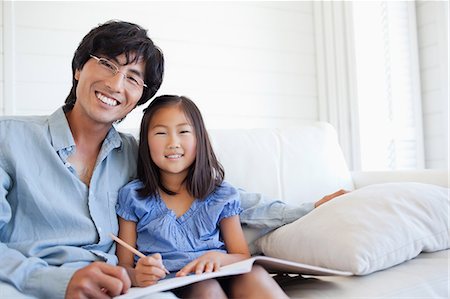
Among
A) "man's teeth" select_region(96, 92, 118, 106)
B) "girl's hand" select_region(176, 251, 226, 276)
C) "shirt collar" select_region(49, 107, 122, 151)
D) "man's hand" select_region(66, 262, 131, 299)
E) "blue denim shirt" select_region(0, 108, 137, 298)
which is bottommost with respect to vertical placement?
"girl's hand" select_region(176, 251, 226, 276)

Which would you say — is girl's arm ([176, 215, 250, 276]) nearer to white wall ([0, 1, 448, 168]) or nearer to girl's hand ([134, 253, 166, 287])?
girl's hand ([134, 253, 166, 287])

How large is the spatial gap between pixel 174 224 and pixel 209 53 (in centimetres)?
170

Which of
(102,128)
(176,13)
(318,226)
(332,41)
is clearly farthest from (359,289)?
(332,41)

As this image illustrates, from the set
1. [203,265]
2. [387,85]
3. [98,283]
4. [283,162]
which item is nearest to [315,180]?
[283,162]

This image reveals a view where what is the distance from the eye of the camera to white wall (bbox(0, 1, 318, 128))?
2.50 metres

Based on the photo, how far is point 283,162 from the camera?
168 cm

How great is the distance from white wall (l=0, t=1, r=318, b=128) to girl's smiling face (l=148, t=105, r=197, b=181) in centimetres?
129

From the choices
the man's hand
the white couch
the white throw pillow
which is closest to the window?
the white couch

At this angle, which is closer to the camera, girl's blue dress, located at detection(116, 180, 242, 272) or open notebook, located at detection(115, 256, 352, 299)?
open notebook, located at detection(115, 256, 352, 299)

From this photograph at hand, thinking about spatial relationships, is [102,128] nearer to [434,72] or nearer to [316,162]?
[316,162]

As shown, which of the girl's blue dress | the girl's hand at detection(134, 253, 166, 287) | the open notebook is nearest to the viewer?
the open notebook

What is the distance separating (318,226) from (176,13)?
6.04 feet

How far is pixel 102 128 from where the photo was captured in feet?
4.42

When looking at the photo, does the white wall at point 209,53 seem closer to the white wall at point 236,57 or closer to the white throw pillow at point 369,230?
the white wall at point 236,57
